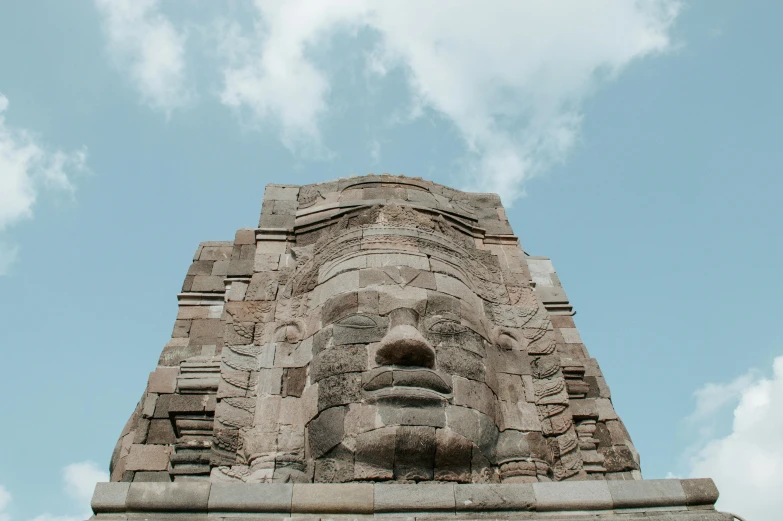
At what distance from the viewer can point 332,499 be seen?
5684 mm

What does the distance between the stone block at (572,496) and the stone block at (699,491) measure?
76cm

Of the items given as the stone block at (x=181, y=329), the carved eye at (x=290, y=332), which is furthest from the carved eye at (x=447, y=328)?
the stone block at (x=181, y=329)

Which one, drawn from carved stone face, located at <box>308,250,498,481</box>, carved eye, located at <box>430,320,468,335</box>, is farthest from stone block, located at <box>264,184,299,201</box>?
carved eye, located at <box>430,320,468,335</box>

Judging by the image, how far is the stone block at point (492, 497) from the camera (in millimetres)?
5746

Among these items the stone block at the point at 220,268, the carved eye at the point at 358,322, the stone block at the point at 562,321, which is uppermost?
the stone block at the point at 220,268

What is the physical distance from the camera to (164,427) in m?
9.02

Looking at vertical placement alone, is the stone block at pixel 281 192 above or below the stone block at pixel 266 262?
above

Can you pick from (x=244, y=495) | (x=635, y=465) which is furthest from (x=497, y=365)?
(x=244, y=495)

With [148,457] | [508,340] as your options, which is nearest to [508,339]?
[508,340]

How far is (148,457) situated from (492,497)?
507cm

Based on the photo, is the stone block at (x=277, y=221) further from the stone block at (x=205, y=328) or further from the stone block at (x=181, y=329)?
the stone block at (x=181, y=329)

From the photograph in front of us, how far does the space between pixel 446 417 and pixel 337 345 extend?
5.43ft

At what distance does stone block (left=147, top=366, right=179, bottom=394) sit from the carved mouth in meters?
3.79

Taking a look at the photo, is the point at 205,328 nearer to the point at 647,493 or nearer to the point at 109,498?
the point at 109,498
